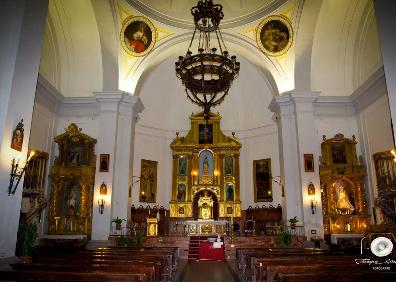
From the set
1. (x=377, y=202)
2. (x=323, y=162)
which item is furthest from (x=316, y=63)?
(x=377, y=202)

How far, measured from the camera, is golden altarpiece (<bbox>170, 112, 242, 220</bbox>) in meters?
16.6

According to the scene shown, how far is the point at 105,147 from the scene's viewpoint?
1279 centimetres

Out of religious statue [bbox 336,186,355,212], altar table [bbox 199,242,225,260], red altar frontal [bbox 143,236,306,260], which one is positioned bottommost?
altar table [bbox 199,242,225,260]

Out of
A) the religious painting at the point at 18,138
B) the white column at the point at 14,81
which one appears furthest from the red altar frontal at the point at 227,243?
the religious painting at the point at 18,138

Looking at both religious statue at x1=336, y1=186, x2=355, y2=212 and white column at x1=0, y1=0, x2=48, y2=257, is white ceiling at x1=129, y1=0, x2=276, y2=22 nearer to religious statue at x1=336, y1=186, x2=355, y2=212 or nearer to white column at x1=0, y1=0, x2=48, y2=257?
white column at x1=0, y1=0, x2=48, y2=257

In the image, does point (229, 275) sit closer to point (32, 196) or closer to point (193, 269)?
point (193, 269)

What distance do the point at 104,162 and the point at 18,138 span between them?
661cm

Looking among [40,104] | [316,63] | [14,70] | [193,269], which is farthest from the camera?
[316,63]

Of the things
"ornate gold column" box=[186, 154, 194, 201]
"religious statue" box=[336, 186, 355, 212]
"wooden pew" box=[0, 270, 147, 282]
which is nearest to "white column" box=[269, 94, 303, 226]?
"religious statue" box=[336, 186, 355, 212]

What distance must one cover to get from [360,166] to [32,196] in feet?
38.3

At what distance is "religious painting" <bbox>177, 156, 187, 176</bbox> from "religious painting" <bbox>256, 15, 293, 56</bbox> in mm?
6750

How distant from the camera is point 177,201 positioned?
16.7m

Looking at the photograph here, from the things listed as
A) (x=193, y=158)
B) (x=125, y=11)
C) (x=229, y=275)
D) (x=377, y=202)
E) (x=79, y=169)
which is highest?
(x=125, y=11)

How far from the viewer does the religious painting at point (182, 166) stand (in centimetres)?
1736
